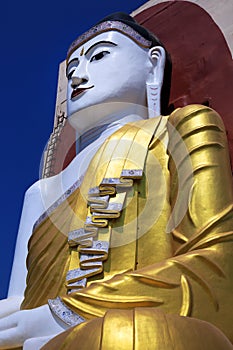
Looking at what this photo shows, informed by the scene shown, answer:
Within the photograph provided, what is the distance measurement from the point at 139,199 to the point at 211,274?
513 mm

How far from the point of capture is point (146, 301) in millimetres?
1886

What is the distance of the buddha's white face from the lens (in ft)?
9.23

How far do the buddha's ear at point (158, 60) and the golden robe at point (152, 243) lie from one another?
401 millimetres

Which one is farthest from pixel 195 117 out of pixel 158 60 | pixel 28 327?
pixel 28 327

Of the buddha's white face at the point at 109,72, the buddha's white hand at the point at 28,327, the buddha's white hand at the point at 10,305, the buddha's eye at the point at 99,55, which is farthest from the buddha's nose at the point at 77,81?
the buddha's white hand at the point at 28,327

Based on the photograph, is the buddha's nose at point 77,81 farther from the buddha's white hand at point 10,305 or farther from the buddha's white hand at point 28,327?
the buddha's white hand at point 28,327

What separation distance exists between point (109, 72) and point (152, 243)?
93 centimetres

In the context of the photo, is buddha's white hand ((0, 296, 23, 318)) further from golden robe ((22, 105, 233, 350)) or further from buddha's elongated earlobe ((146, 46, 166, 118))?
buddha's elongated earlobe ((146, 46, 166, 118))

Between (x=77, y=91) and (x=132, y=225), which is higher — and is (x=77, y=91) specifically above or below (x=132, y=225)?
above

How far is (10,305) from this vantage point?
245 centimetres

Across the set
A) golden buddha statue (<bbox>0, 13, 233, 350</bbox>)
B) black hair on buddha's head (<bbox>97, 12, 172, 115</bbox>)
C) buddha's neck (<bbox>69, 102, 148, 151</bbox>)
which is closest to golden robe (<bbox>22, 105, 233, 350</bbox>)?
golden buddha statue (<bbox>0, 13, 233, 350</bbox>)

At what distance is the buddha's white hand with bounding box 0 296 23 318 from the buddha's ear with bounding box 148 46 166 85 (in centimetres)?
124

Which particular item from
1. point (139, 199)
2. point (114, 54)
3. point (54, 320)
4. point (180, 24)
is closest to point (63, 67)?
point (180, 24)

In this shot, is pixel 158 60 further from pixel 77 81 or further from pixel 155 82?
pixel 77 81
